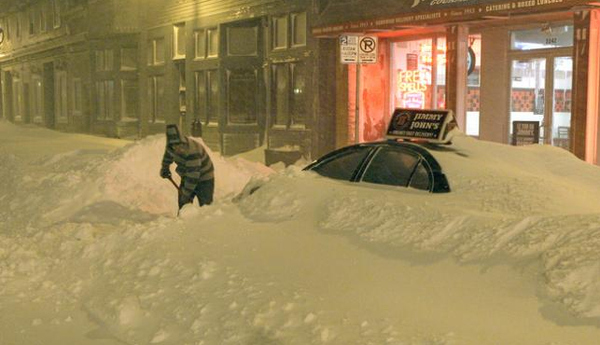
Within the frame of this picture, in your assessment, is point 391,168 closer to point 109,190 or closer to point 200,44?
point 109,190

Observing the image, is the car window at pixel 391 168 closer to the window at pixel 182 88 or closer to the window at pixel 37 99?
the window at pixel 182 88

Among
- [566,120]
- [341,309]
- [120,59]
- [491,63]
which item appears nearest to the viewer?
[341,309]

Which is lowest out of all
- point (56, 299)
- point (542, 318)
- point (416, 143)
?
point (56, 299)

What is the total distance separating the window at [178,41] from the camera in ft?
80.7

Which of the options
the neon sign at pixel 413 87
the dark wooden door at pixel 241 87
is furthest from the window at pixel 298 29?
the neon sign at pixel 413 87

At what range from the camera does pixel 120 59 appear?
29.2 metres

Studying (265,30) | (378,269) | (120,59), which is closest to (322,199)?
(378,269)

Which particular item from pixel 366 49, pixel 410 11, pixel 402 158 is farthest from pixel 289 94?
pixel 402 158

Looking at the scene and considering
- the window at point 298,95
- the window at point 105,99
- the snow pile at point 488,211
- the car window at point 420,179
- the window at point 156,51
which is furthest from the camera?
the window at point 105,99

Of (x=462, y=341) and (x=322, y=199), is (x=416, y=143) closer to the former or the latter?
(x=322, y=199)

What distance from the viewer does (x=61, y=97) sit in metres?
36.5

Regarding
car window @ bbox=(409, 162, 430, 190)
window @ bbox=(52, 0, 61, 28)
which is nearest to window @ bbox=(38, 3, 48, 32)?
window @ bbox=(52, 0, 61, 28)

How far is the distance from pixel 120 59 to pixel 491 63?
16989 millimetres

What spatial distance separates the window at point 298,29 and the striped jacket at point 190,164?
8615 mm
